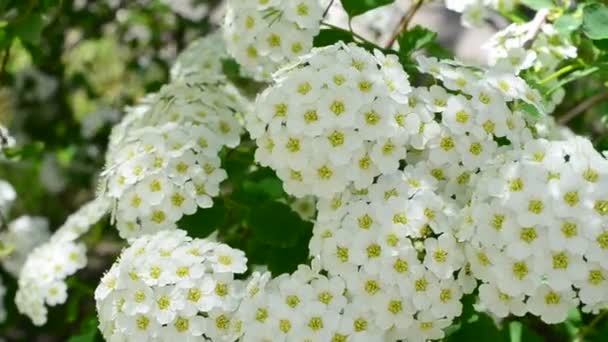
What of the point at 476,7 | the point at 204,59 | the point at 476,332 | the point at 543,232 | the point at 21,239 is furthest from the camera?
the point at 21,239

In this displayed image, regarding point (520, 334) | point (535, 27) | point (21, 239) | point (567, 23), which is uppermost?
Result: point (567, 23)

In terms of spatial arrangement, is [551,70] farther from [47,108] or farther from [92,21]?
[47,108]

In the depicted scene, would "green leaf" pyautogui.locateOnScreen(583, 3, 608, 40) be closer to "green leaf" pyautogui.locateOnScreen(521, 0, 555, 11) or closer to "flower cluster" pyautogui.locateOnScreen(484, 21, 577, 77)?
"flower cluster" pyautogui.locateOnScreen(484, 21, 577, 77)

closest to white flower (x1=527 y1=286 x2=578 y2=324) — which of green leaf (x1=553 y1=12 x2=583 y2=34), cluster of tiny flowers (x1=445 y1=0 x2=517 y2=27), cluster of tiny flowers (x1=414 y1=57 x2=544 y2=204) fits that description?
cluster of tiny flowers (x1=414 y1=57 x2=544 y2=204)

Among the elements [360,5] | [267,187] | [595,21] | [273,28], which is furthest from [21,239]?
[595,21]

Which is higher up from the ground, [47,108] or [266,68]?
[266,68]

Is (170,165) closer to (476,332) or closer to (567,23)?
(476,332)

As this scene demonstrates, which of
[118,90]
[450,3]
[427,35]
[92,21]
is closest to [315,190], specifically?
[427,35]
